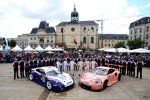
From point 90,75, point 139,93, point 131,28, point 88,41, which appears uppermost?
point 131,28

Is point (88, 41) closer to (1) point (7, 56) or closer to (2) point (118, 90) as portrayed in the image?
(1) point (7, 56)

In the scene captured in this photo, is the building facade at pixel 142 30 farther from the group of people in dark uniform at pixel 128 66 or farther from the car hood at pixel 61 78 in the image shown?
the car hood at pixel 61 78

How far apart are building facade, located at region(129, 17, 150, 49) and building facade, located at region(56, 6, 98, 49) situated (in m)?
17.3

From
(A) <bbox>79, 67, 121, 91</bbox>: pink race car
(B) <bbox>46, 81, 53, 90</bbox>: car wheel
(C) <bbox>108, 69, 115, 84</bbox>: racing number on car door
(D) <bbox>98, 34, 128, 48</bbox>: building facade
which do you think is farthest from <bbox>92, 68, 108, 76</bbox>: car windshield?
(D) <bbox>98, 34, 128, 48</bbox>: building facade

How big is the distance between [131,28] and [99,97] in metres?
59.0

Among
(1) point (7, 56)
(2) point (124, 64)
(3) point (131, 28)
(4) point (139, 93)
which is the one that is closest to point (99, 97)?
(4) point (139, 93)

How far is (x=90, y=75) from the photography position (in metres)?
12.2

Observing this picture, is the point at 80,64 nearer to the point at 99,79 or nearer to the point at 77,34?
the point at 99,79

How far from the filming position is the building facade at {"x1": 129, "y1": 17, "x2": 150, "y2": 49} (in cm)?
5294

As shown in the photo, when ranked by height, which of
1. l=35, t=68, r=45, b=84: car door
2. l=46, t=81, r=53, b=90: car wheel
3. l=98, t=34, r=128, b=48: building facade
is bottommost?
l=46, t=81, r=53, b=90: car wheel

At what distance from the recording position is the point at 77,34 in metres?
70.9

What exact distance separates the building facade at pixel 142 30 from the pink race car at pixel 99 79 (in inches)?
1665

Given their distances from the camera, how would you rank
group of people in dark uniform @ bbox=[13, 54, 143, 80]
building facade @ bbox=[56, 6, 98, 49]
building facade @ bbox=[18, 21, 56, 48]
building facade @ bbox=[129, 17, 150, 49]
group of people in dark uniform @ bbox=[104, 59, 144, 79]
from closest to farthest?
group of people in dark uniform @ bbox=[13, 54, 143, 80], group of people in dark uniform @ bbox=[104, 59, 144, 79], building facade @ bbox=[129, 17, 150, 49], building facade @ bbox=[56, 6, 98, 49], building facade @ bbox=[18, 21, 56, 48]

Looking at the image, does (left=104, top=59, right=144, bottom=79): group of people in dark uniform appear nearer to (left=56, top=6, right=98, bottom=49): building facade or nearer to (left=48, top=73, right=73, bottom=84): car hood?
(left=48, top=73, right=73, bottom=84): car hood
